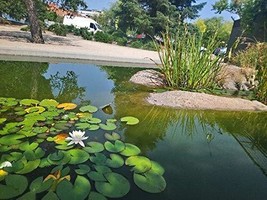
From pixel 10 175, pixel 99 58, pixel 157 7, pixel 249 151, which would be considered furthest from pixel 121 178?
pixel 157 7

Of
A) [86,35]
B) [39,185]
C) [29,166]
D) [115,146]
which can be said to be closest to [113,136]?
[115,146]

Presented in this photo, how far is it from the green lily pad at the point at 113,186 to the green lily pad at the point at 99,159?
0.19m

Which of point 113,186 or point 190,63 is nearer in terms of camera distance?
point 113,186

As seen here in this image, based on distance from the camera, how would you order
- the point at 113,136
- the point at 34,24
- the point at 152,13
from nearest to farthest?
the point at 113,136 < the point at 34,24 < the point at 152,13

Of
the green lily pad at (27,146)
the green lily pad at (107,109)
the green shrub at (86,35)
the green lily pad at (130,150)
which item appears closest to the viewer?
the green lily pad at (27,146)

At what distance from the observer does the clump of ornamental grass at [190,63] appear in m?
4.43

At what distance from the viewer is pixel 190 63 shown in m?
4.43

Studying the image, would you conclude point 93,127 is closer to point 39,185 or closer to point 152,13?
point 39,185

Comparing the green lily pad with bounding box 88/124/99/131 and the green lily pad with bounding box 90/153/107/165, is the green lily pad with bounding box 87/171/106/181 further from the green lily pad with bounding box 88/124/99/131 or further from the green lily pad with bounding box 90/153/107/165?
the green lily pad with bounding box 88/124/99/131

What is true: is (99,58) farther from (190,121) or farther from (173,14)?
(173,14)

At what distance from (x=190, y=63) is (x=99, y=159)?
9.76ft

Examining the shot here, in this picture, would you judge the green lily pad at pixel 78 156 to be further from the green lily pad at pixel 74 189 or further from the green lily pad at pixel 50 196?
the green lily pad at pixel 50 196

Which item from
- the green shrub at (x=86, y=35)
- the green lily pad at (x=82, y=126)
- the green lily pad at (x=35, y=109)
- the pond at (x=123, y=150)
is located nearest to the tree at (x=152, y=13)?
the green shrub at (x=86, y=35)

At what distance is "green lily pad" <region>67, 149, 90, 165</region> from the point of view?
1908mm
